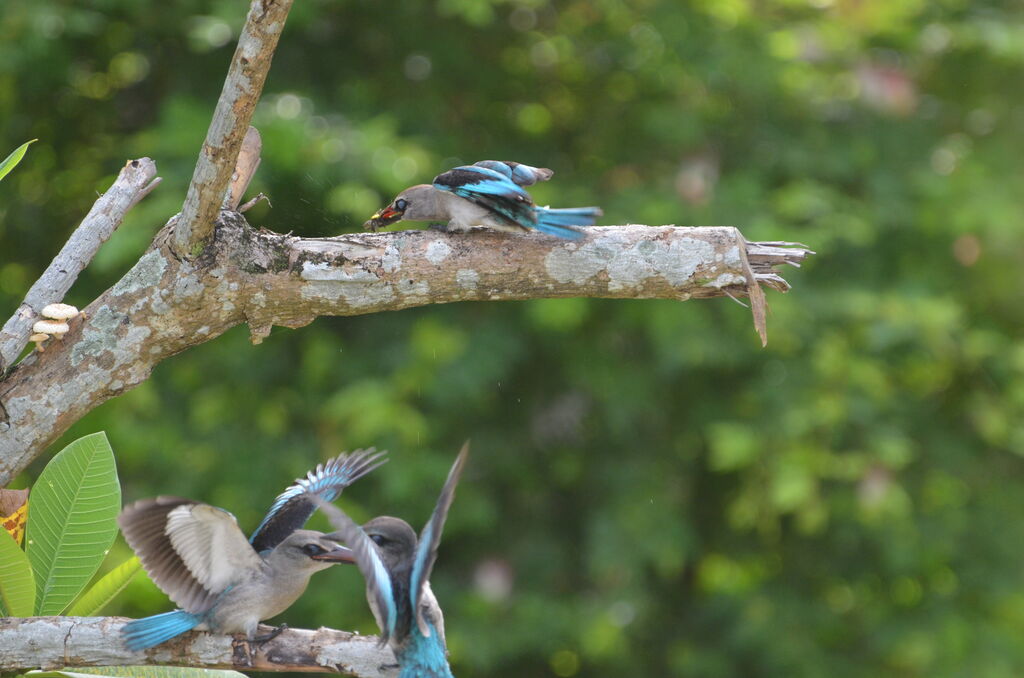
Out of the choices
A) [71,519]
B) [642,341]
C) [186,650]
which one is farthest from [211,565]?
[642,341]

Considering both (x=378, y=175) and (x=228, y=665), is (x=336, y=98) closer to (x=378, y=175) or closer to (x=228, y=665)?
(x=378, y=175)

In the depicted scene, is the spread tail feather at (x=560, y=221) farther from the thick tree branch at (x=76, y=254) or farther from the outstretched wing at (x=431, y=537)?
the thick tree branch at (x=76, y=254)

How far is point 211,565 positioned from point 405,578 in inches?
19.6

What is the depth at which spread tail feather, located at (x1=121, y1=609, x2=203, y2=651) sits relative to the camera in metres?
2.05

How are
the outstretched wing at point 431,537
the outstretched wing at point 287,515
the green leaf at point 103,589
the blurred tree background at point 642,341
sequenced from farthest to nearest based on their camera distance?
1. the blurred tree background at point 642,341
2. the outstretched wing at point 287,515
3. the green leaf at point 103,589
4. the outstretched wing at point 431,537

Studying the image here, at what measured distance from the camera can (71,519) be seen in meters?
2.16

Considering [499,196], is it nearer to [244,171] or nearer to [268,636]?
[244,171]

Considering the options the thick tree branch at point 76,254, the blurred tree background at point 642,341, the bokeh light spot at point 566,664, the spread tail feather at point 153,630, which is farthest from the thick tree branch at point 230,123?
the bokeh light spot at point 566,664

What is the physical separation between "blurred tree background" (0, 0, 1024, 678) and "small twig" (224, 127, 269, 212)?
1634 millimetres

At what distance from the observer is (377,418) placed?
3.96m

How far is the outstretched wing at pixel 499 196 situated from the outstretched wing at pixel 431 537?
560 mm

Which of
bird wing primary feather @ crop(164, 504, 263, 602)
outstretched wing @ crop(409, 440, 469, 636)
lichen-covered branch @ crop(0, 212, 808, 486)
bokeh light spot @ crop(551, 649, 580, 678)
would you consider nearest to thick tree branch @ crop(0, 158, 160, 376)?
lichen-covered branch @ crop(0, 212, 808, 486)

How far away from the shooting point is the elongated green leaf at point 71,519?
213 centimetres

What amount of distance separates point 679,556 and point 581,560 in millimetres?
468
